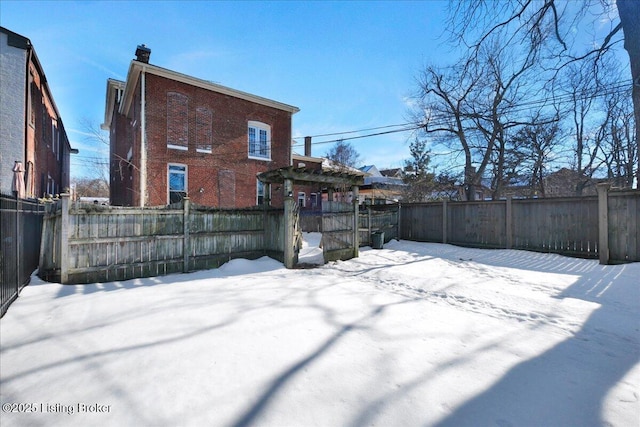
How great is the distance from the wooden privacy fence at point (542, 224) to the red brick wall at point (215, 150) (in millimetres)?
8036

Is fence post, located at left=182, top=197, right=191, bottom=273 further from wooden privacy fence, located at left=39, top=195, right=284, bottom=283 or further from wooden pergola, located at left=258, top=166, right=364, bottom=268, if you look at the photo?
wooden pergola, located at left=258, top=166, right=364, bottom=268

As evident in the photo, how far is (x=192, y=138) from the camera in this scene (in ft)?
46.8

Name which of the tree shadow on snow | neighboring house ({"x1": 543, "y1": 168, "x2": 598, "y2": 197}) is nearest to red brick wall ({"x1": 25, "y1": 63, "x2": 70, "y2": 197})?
the tree shadow on snow

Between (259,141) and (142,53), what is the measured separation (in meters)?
6.49

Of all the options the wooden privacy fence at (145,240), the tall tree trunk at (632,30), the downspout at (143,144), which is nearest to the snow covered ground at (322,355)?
the wooden privacy fence at (145,240)

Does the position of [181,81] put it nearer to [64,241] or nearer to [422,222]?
[64,241]

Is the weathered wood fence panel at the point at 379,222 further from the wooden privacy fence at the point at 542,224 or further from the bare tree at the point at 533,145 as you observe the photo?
the bare tree at the point at 533,145

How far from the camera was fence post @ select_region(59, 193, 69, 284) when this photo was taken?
5.63m

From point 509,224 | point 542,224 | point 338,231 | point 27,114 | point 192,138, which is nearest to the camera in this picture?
point 338,231

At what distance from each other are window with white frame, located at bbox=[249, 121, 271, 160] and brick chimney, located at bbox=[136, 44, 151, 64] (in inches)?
212

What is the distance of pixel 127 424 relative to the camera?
6.56 feet

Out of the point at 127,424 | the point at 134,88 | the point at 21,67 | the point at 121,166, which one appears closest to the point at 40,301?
the point at 127,424

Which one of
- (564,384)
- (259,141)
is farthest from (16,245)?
(259,141)

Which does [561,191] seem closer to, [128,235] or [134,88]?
[128,235]
